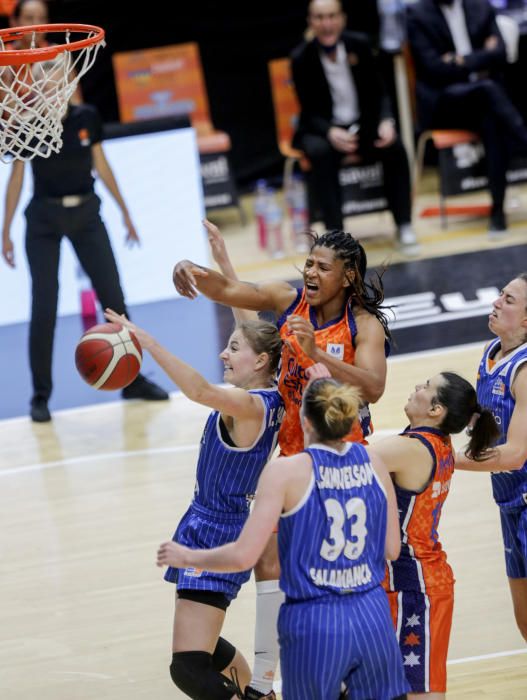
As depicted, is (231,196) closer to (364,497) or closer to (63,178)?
(63,178)

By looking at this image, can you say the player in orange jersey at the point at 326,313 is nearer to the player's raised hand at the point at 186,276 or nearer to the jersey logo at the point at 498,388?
the player's raised hand at the point at 186,276

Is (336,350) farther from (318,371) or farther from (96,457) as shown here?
(96,457)

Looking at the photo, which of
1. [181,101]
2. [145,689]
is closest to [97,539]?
[145,689]

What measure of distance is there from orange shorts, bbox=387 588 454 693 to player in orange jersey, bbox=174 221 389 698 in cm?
55

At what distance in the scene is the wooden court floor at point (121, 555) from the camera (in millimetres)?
5039

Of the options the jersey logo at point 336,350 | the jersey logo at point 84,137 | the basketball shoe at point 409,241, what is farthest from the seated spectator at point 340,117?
the jersey logo at point 336,350

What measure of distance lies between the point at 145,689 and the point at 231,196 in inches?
294

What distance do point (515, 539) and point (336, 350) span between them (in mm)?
978

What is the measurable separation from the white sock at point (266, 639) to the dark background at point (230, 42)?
8806 mm

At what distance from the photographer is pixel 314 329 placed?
471 centimetres

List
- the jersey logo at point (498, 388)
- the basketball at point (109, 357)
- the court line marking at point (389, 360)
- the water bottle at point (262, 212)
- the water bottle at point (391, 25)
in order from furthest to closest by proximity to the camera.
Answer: the water bottle at point (391, 25), the water bottle at point (262, 212), the court line marking at point (389, 360), the basketball at point (109, 357), the jersey logo at point (498, 388)

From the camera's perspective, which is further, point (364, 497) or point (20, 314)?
point (20, 314)

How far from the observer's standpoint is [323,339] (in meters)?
4.66

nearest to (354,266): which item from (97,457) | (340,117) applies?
(97,457)
